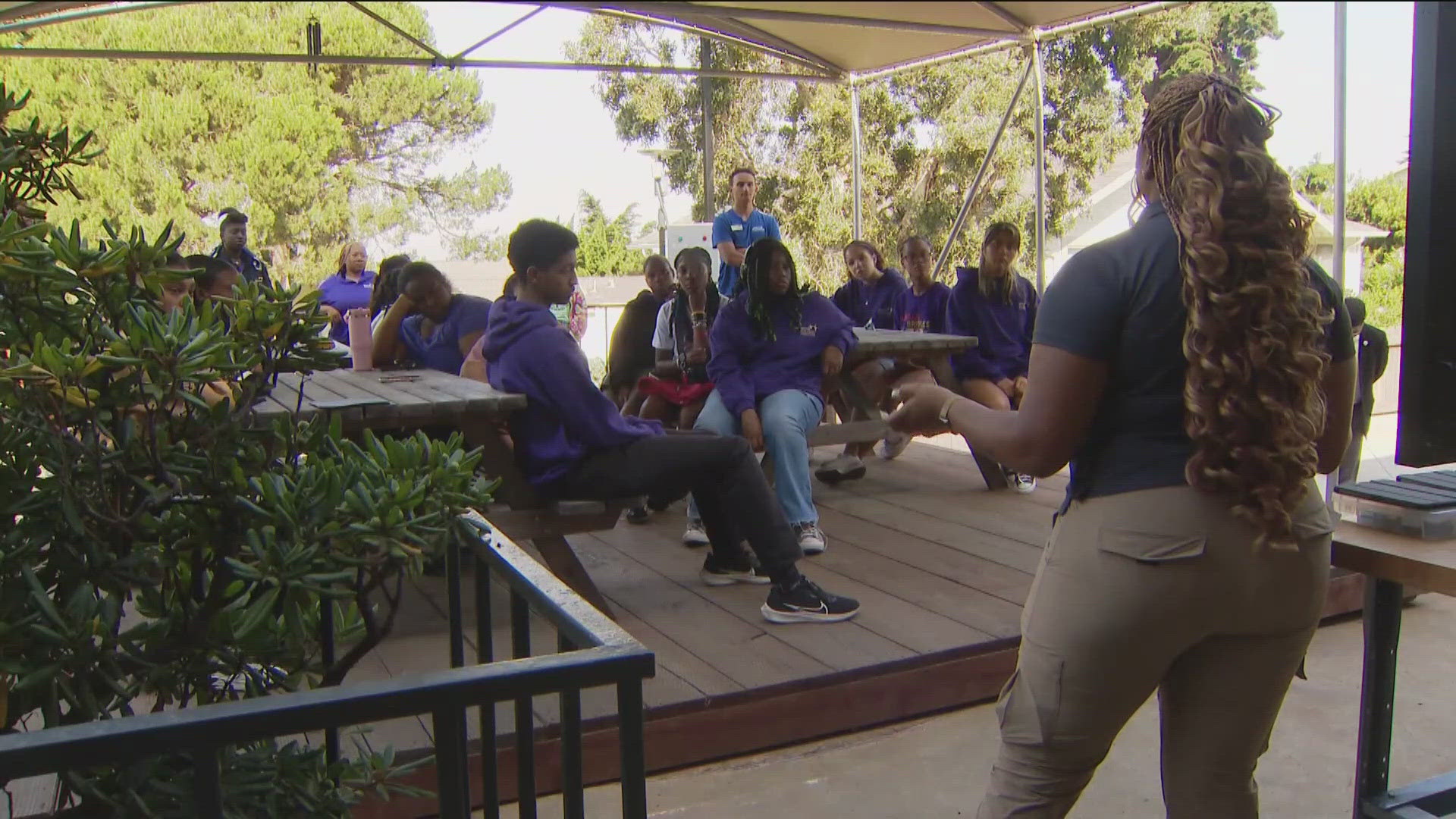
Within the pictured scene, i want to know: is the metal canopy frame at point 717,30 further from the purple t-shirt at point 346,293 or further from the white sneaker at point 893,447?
the purple t-shirt at point 346,293

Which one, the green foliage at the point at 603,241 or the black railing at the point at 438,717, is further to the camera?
the green foliage at the point at 603,241

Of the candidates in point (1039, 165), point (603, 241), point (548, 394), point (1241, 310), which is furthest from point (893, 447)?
point (603, 241)

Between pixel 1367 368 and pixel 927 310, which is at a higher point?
pixel 927 310

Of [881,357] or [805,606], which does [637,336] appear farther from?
[805,606]

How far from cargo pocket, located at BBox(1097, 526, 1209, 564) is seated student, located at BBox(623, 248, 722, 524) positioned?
3.49 metres

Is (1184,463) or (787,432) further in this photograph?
(787,432)

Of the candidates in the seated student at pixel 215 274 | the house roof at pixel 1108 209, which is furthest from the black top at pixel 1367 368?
the house roof at pixel 1108 209

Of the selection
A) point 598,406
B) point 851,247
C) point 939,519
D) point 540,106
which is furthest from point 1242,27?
point 598,406

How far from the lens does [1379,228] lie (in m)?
18.2

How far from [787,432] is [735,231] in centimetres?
267

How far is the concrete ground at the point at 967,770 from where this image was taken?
2.62 metres

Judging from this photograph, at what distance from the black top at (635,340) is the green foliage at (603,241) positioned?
68.1 ft

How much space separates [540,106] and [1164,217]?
27.1 metres

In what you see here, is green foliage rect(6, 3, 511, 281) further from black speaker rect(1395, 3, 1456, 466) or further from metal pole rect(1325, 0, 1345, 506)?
black speaker rect(1395, 3, 1456, 466)
